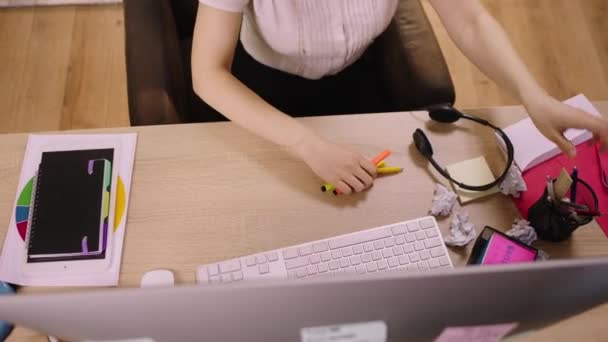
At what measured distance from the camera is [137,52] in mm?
1119

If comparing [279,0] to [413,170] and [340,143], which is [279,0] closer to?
[340,143]

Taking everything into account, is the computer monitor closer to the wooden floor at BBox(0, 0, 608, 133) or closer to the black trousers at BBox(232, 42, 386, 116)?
the black trousers at BBox(232, 42, 386, 116)

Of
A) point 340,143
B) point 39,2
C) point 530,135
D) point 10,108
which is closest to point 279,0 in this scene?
point 340,143

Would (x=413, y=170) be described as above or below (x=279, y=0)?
below

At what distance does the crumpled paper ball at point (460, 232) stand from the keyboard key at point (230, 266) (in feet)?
1.17

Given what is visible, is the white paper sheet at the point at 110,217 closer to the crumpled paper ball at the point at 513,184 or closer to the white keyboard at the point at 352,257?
the white keyboard at the point at 352,257

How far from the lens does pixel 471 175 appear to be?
0.95 metres

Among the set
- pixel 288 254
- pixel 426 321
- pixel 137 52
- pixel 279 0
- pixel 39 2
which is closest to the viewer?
pixel 426 321

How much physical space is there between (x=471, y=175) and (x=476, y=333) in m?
0.44

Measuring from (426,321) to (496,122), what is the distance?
0.62 m

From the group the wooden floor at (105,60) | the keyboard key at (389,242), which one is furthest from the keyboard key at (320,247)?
the wooden floor at (105,60)

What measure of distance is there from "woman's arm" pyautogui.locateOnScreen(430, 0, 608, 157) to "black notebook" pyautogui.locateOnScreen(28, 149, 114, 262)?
2.50 ft

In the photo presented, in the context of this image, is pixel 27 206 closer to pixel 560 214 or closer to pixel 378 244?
pixel 378 244

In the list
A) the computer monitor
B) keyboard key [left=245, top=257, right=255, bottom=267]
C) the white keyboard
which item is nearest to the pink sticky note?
the computer monitor
